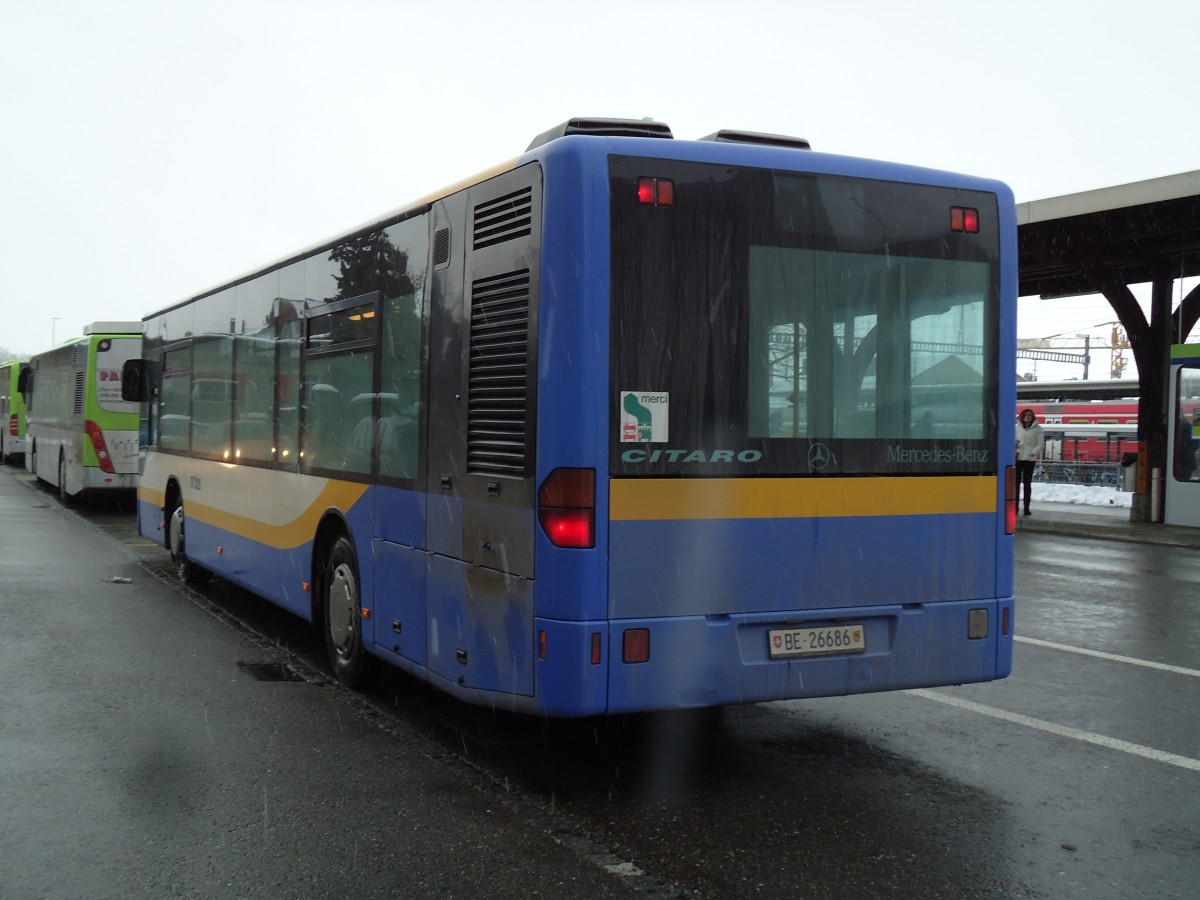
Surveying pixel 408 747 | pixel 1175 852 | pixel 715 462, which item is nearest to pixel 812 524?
pixel 715 462

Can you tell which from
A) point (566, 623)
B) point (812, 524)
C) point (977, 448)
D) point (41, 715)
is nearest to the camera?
point (566, 623)

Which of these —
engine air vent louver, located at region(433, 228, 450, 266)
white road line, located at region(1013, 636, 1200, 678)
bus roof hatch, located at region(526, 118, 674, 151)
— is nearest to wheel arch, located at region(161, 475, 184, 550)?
engine air vent louver, located at region(433, 228, 450, 266)

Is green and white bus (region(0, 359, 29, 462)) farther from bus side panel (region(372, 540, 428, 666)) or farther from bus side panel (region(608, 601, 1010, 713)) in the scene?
bus side panel (region(608, 601, 1010, 713))

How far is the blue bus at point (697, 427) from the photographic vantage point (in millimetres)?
5086

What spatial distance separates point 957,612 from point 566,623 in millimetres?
1912

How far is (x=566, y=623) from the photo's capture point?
505cm

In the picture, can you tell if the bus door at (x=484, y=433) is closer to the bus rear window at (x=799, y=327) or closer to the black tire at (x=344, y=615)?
the bus rear window at (x=799, y=327)

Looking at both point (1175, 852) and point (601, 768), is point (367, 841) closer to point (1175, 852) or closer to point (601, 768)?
point (601, 768)

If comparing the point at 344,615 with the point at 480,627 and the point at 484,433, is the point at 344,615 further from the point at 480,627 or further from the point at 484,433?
the point at 484,433

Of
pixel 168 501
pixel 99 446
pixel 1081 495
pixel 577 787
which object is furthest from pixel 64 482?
pixel 1081 495

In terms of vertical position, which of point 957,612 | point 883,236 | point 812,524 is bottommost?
point 957,612

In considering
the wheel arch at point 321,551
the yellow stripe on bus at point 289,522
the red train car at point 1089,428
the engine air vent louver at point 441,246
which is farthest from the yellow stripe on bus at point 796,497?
the red train car at point 1089,428

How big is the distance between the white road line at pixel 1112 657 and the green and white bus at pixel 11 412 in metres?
30.9

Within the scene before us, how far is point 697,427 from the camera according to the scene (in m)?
5.23
